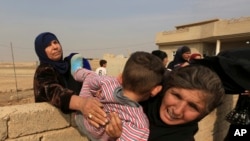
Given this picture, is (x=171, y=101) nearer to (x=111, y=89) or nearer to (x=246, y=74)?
(x=111, y=89)

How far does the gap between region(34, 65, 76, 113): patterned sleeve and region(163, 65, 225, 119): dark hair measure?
0.73m

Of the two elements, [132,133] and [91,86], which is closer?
[132,133]

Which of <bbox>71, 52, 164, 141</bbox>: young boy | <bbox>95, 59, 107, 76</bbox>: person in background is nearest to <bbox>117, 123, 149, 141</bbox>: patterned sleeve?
<bbox>71, 52, 164, 141</bbox>: young boy

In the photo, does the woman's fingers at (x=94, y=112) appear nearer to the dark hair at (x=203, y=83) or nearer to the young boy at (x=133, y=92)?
the young boy at (x=133, y=92)

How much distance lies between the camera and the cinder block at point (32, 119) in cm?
205

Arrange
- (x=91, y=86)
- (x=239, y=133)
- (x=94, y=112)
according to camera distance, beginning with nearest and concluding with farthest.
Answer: (x=94, y=112)
(x=91, y=86)
(x=239, y=133)

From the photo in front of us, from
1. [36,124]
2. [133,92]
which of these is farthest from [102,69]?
[133,92]

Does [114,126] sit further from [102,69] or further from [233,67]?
[102,69]

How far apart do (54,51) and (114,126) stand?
1.18m

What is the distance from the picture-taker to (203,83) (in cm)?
151

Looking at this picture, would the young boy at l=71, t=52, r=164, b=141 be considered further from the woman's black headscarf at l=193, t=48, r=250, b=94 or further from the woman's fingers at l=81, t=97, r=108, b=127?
the woman's black headscarf at l=193, t=48, r=250, b=94

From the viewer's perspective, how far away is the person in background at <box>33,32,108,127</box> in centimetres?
163

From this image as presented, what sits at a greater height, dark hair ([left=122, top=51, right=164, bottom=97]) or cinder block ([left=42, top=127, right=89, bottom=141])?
dark hair ([left=122, top=51, right=164, bottom=97])

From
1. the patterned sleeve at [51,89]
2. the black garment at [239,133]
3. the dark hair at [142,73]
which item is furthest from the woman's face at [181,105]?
the black garment at [239,133]
